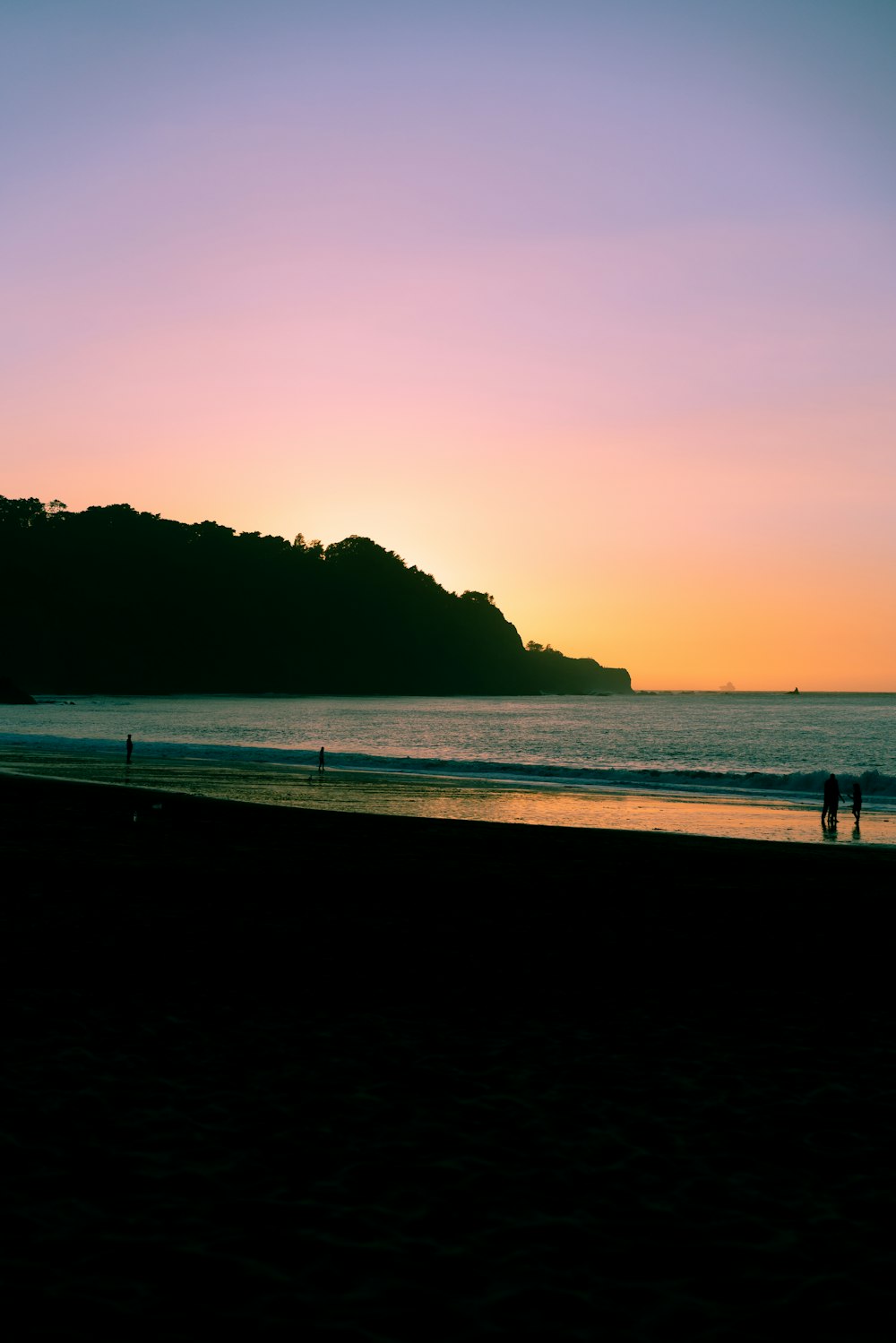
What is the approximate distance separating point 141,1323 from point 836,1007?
7514 millimetres

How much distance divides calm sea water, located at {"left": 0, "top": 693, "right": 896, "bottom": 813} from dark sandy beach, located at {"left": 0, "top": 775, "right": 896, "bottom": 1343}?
3361 cm

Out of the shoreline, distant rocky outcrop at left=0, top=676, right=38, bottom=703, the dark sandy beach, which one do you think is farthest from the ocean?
distant rocky outcrop at left=0, top=676, right=38, bottom=703

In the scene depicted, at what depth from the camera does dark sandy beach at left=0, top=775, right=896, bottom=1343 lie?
4.46 metres

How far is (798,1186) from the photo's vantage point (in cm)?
574

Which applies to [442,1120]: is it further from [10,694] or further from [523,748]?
[10,694]

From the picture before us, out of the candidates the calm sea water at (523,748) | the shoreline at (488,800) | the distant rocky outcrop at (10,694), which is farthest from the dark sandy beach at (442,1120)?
the distant rocky outcrop at (10,694)

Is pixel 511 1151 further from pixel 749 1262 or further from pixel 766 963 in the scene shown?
pixel 766 963

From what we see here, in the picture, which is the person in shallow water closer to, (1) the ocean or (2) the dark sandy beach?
Answer: (1) the ocean

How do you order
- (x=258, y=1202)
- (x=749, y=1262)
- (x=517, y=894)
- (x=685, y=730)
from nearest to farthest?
(x=749, y=1262) < (x=258, y=1202) < (x=517, y=894) < (x=685, y=730)

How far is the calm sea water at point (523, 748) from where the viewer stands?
5166 centimetres

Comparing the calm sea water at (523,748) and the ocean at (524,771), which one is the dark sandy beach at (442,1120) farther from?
the calm sea water at (523,748)

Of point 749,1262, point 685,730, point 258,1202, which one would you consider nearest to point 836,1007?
point 749,1262

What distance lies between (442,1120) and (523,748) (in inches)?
3245

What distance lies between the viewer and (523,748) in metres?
88.7
